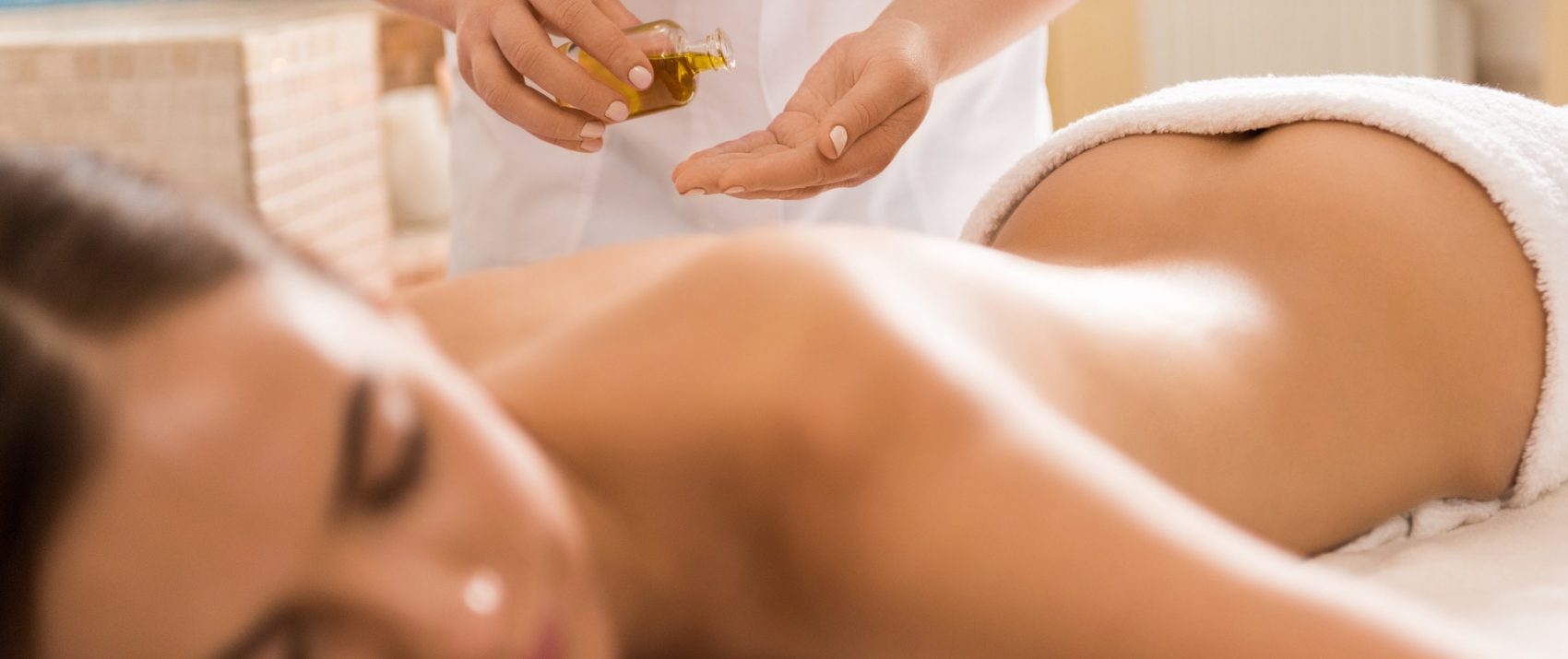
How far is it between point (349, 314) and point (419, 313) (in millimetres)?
322

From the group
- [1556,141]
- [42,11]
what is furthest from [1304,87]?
[42,11]

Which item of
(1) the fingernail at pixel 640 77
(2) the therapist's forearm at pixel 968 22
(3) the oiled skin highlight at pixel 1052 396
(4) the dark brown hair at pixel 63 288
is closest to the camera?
(4) the dark brown hair at pixel 63 288

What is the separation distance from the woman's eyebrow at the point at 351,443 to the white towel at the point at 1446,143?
737 millimetres

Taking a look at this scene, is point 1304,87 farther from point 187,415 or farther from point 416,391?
point 187,415

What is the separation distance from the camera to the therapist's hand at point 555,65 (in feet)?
4.35

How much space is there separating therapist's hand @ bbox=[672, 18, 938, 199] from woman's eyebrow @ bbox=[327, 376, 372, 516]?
54cm

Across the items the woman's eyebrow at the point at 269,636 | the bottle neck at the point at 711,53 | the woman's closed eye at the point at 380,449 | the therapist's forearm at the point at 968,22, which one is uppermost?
the therapist's forearm at the point at 968,22

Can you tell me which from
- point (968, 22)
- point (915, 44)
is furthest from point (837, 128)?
point (968, 22)

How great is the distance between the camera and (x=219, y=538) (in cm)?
67

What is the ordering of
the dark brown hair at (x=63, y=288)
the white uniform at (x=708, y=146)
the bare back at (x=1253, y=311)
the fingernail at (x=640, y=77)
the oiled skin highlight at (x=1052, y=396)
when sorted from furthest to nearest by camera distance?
the white uniform at (x=708, y=146)
the fingernail at (x=640, y=77)
the bare back at (x=1253, y=311)
the oiled skin highlight at (x=1052, y=396)
the dark brown hair at (x=63, y=288)

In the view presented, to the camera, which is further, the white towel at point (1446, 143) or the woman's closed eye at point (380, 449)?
the white towel at point (1446, 143)

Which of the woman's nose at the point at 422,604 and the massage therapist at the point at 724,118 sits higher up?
the massage therapist at the point at 724,118

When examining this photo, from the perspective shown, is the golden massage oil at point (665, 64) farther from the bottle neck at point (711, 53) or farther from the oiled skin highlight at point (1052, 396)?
the oiled skin highlight at point (1052, 396)

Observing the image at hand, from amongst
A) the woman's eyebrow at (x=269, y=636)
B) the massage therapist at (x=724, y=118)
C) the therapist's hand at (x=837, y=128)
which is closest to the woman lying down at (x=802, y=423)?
the woman's eyebrow at (x=269, y=636)
